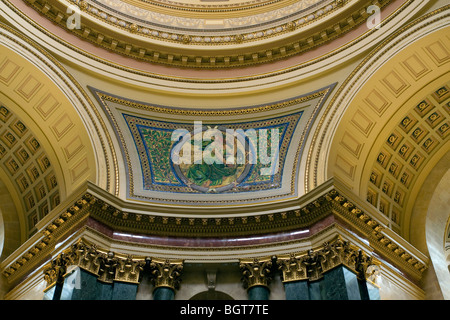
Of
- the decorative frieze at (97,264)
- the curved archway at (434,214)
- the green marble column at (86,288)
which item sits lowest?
the green marble column at (86,288)

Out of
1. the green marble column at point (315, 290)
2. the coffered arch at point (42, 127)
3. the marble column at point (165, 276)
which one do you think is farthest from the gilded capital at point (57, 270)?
the green marble column at point (315, 290)

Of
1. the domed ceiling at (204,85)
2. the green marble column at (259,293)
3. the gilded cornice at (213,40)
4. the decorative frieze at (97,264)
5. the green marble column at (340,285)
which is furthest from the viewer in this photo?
the gilded cornice at (213,40)

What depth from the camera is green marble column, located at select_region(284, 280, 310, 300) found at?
34.6ft

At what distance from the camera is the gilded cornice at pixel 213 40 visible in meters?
14.0

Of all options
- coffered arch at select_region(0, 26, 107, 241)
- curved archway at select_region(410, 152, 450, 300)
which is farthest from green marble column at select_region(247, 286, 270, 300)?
curved archway at select_region(410, 152, 450, 300)

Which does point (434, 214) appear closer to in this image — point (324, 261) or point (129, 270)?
point (324, 261)

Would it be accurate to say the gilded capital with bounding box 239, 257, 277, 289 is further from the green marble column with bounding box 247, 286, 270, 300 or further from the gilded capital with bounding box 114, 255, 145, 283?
the gilded capital with bounding box 114, 255, 145, 283

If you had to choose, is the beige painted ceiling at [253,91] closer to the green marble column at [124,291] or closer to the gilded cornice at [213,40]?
the gilded cornice at [213,40]

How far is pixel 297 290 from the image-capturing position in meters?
10.6

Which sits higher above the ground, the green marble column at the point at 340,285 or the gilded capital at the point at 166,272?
the gilded capital at the point at 166,272

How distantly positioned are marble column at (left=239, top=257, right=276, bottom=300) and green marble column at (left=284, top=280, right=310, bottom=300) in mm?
452

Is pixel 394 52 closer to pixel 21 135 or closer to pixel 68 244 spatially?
pixel 68 244

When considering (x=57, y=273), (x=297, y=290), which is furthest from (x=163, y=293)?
(x=297, y=290)

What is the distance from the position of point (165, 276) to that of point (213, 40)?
7.07m
